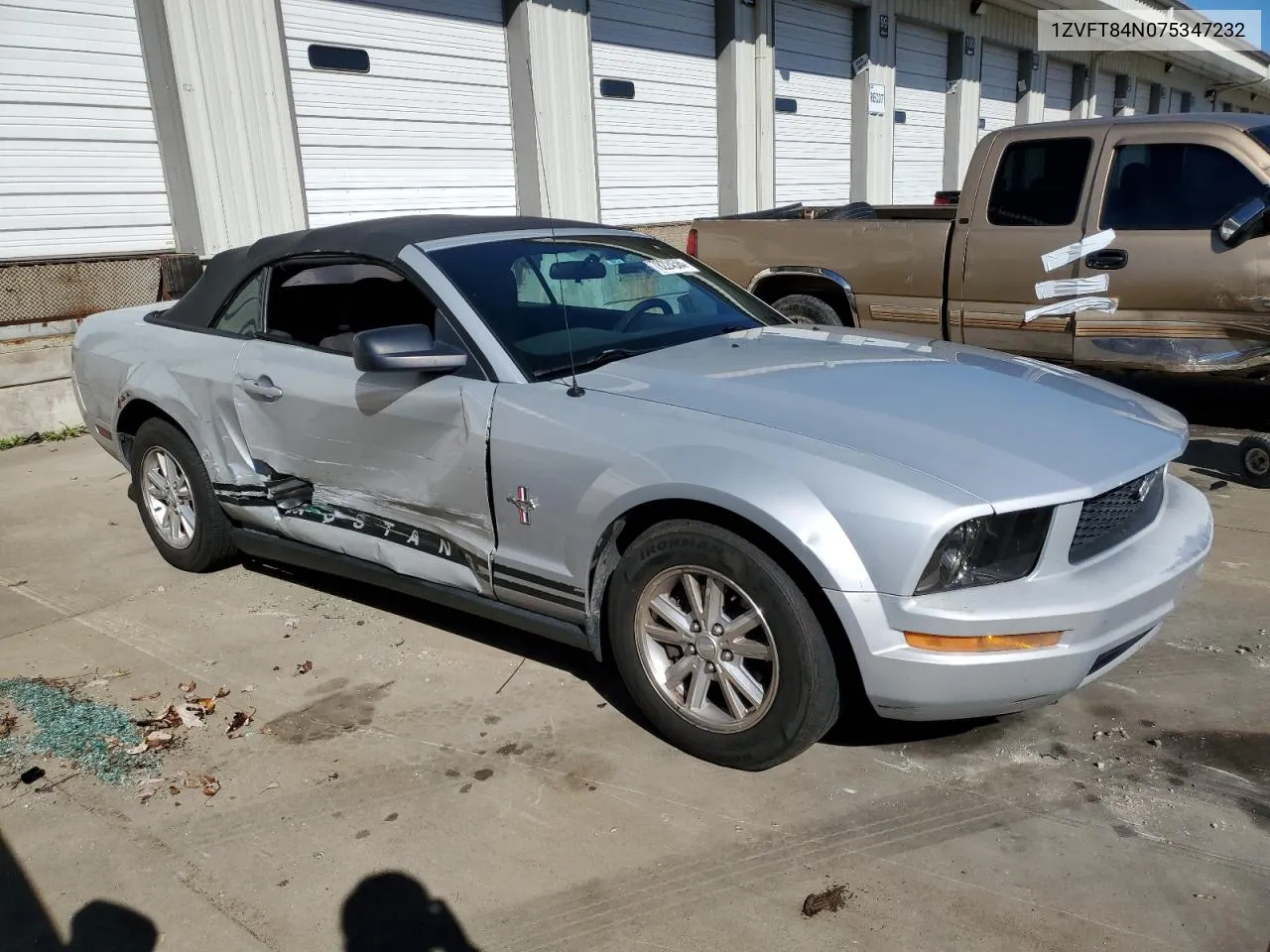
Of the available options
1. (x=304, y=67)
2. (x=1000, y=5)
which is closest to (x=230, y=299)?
(x=304, y=67)

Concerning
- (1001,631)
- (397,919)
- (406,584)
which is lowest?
(397,919)

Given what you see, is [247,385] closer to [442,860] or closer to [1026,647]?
[442,860]

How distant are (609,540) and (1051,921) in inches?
60.7

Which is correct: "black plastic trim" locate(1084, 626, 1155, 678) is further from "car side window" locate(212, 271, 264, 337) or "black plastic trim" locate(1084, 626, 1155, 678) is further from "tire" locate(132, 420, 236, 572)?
"tire" locate(132, 420, 236, 572)

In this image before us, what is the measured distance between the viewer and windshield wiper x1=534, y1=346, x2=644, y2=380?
10.8 ft

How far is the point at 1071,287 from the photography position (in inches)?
244

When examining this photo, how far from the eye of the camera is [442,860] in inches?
104

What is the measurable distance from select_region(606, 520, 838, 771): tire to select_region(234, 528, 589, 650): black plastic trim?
24 centimetres

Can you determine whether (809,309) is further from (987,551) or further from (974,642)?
(974,642)

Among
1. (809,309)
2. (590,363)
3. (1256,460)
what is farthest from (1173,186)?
(590,363)

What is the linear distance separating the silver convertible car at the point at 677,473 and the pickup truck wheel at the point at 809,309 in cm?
294

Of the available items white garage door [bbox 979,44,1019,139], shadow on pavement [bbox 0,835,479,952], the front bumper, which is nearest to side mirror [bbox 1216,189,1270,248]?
the front bumper

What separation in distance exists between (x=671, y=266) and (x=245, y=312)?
1.89 m

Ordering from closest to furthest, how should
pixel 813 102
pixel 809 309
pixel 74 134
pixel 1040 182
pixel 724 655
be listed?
1. pixel 724 655
2. pixel 1040 182
3. pixel 809 309
4. pixel 74 134
5. pixel 813 102
